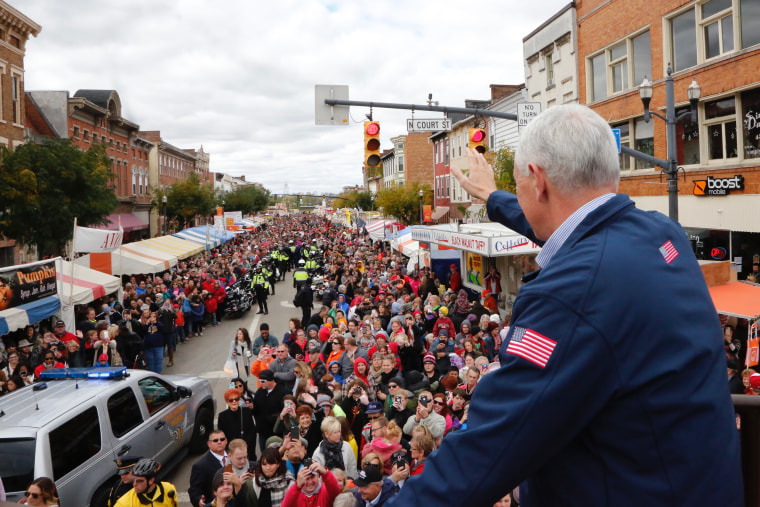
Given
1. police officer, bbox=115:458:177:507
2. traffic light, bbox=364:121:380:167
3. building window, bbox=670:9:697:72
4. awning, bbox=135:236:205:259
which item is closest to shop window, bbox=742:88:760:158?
building window, bbox=670:9:697:72

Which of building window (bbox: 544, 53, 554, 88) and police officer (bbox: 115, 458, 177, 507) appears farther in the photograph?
building window (bbox: 544, 53, 554, 88)

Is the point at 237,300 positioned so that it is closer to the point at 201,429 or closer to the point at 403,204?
the point at 201,429

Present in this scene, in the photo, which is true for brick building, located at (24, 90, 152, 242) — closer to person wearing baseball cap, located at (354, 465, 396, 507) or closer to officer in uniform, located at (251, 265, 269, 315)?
officer in uniform, located at (251, 265, 269, 315)

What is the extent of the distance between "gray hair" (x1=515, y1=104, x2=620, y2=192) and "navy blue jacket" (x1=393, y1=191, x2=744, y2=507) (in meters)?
0.22

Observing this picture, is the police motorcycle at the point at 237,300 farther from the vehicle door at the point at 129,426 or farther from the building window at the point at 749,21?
the building window at the point at 749,21

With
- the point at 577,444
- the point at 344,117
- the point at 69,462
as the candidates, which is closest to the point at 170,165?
the point at 344,117

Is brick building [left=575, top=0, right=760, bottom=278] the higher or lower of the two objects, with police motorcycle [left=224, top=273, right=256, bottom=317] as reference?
higher

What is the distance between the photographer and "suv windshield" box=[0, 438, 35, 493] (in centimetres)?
596

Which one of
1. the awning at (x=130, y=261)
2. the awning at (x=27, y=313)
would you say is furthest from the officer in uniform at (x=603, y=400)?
the awning at (x=130, y=261)

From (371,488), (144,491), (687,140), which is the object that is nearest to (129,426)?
(144,491)

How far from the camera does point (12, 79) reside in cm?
2789

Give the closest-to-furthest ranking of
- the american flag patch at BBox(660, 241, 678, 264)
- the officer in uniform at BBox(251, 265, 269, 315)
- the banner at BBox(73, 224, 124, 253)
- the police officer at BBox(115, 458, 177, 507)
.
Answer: the american flag patch at BBox(660, 241, 678, 264)
the police officer at BBox(115, 458, 177, 507)
the banner at BBox(73, 224, 124, 253)
the officer in uniform at BBox(251, 265, 269, 315)

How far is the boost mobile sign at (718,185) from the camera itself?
625 inches

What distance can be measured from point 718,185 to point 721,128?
1.69 meters
